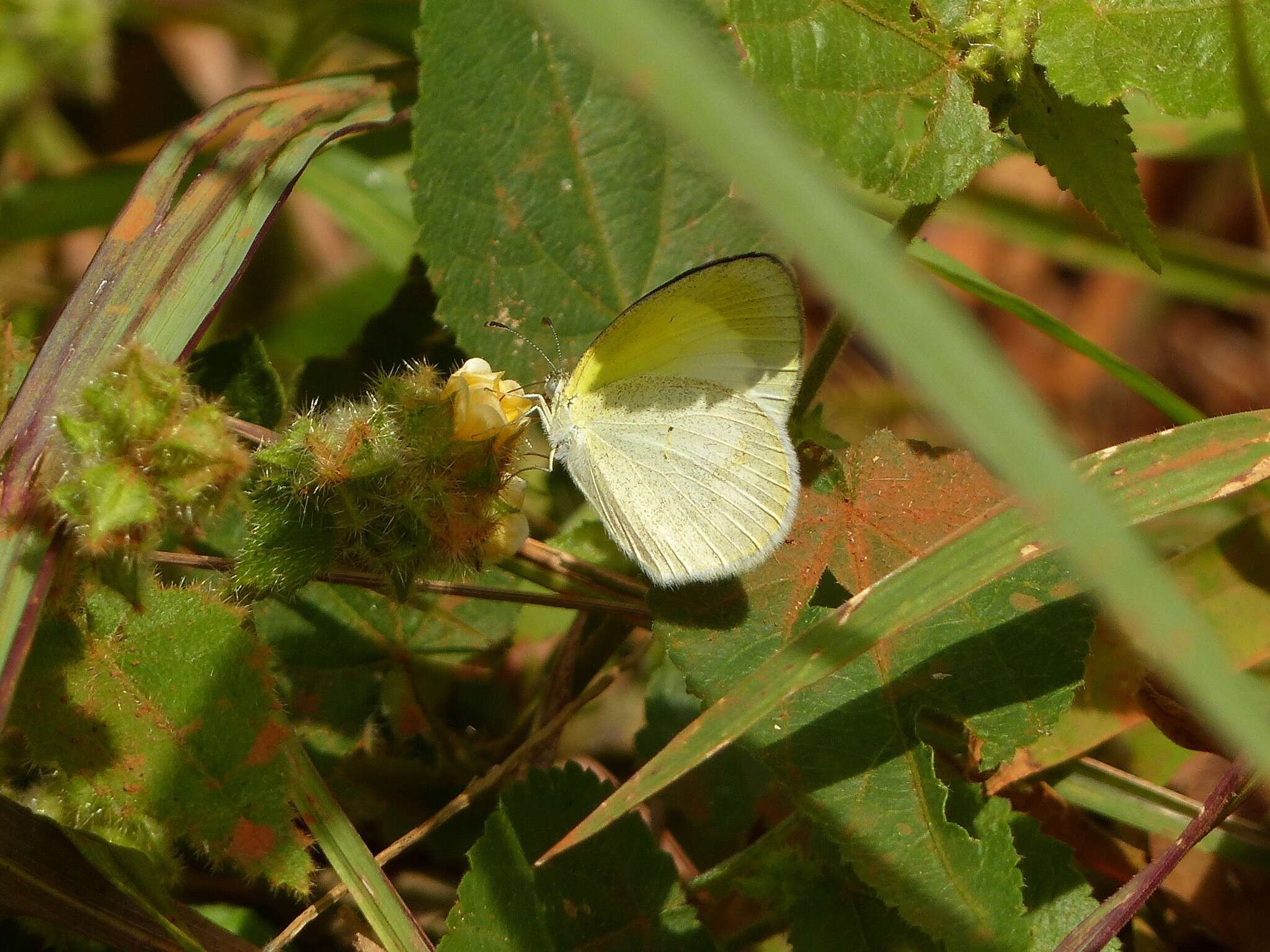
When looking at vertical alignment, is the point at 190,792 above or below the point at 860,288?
below

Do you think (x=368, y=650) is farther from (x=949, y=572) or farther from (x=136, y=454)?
(x=949, y=572)

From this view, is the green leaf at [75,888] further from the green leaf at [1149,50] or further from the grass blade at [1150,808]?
the green leaf at [1149,50]

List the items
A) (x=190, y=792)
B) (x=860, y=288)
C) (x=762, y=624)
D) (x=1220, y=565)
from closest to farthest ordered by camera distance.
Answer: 1. (x=860, y=288)
2. (x=190, y=792)
3. (x=762, y=624)
4. (x=1220, y=565)

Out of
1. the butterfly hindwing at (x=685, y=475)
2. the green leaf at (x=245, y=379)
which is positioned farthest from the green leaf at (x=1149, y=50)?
the green leaf at (x=245, y=379)

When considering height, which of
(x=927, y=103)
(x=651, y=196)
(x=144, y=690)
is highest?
(x=927, y=103)

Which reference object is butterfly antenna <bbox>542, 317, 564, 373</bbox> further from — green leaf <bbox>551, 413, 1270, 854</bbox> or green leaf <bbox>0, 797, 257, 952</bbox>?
green leaf <bbox>0, 797, 257, 952</bbox>

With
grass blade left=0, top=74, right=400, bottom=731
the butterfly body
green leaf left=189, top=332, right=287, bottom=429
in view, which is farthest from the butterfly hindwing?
grass blade left=0, top=74, right=400, bottom=731

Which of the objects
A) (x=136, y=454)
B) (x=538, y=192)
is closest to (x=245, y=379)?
(x=538, y=192)

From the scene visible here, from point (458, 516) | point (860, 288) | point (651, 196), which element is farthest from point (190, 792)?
point (651, 196)

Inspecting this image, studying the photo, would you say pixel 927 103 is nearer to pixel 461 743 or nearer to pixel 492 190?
pixel 492 190
